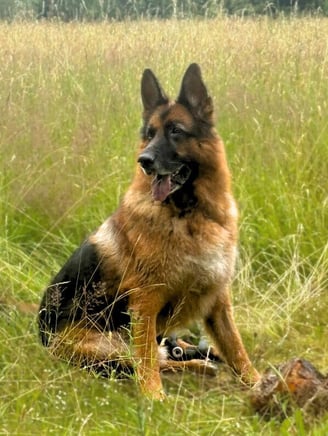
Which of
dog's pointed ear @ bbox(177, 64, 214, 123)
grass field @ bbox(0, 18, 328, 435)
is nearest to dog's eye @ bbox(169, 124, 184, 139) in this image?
dog's pointed ear @ bbox(177, 64, 214, 123)

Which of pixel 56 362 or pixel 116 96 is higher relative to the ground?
pixel 116 96

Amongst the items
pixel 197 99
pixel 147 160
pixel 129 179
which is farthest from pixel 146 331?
pixel 129 179

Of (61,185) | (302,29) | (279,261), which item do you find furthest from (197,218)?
(302,29)

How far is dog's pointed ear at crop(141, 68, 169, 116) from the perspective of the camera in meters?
3.73

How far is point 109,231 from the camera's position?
12.4 ft

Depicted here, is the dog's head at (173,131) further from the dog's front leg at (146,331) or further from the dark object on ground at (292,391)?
the dark object on ground at (292,391)

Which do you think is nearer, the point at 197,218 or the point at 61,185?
the point at 197,218

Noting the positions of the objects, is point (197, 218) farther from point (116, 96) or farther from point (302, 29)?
point (302, 29)

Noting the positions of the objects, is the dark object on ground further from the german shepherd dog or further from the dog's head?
the dog's head

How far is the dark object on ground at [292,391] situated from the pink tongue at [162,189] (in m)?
0.88

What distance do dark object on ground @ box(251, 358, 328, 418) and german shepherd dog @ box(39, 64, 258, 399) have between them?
1.76ft

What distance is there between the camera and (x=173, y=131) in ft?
11.8

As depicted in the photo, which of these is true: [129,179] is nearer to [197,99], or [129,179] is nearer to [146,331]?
[197,99]

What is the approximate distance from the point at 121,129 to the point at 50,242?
112 cm
